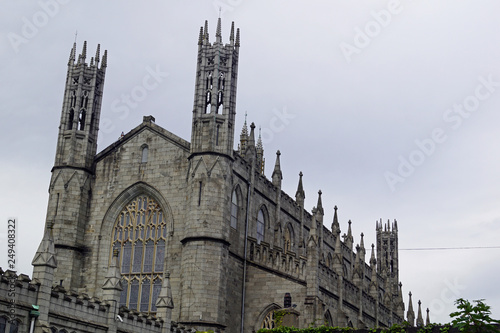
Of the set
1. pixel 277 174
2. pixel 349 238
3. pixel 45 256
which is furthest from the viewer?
pixel 349 238

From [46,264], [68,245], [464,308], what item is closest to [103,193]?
[68,245]

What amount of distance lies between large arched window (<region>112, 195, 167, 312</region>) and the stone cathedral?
0.21 feet

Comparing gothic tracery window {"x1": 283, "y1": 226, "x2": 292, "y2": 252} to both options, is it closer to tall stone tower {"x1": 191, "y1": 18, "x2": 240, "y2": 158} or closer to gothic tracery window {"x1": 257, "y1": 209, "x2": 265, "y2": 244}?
gothic tracery window {"x1": 257, "y1": 209, "x2": 265, "y2": 244}

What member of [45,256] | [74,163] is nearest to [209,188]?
[74,163]

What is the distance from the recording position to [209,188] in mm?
40344

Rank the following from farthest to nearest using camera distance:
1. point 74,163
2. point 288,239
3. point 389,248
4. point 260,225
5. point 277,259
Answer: point 389,248
point 288,239
point 260,225
point 74,163
point 277,259

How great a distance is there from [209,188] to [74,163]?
9.60 meters

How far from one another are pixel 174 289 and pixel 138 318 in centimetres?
845

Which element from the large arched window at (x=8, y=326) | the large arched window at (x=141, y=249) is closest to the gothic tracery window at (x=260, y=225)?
the large arched window at (x=141, y=249)

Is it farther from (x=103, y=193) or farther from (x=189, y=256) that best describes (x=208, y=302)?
(x=103, y=193)

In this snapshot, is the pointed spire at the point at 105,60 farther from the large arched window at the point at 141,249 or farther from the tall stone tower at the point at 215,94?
the large arched window at the point at 141,249

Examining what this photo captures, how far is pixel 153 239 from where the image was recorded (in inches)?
1673

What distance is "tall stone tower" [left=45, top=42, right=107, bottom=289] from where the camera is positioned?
42562mm

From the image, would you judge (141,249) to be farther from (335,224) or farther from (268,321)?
(335,224)
